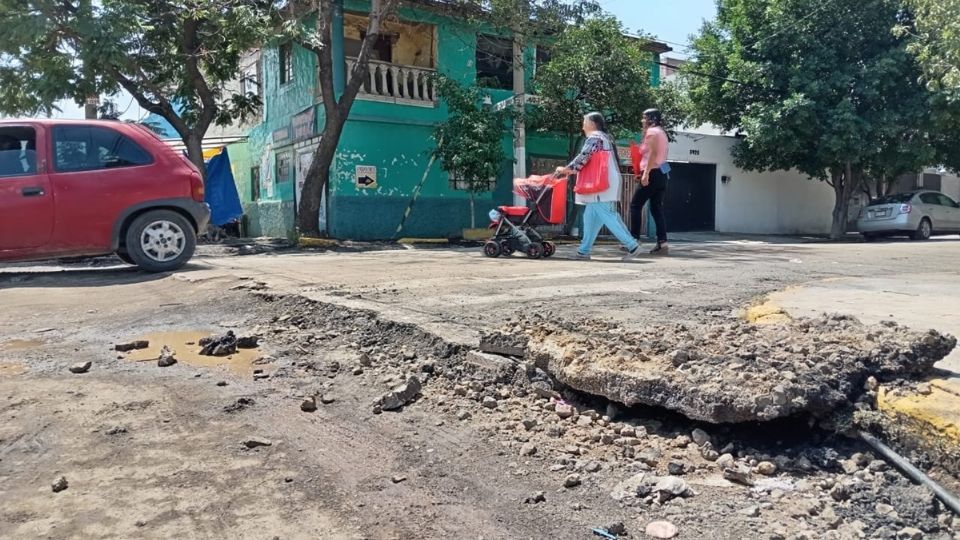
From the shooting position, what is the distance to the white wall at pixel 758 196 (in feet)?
70.8

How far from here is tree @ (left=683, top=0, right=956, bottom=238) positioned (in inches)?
699

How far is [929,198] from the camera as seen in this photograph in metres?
20.2

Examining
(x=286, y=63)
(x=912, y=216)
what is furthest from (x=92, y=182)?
(x=912, y=216)

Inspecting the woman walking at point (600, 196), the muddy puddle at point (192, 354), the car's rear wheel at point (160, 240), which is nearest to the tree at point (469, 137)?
the woman walking at point (600, 196)

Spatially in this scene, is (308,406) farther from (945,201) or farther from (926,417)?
(945,201)

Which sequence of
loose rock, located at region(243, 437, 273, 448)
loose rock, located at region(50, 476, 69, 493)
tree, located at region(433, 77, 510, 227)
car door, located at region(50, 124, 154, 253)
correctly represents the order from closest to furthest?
loose rock, located at region(50, 476, 69, 493)
loose rock, located at region(243, 437, 273, 448)
car door, located at region(50, 124, 154, 253)
tree, located at region(433, 77, 510, 227)

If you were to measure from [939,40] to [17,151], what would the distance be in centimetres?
1704

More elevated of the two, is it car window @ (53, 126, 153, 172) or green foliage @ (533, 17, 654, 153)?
green foliage @ (533, 17, 654, 153)

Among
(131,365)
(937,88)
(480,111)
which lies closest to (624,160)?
(480,111)

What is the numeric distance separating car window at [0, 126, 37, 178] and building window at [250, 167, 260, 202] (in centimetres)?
1330

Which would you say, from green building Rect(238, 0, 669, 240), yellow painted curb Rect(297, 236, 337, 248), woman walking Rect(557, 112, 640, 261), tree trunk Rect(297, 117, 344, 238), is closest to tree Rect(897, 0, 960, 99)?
green building Rect(238, 0, 669, 240)

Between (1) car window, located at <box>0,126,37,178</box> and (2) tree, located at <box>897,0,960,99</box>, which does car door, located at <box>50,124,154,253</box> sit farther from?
(2) tree, located at <box>897,0,960,99</box>

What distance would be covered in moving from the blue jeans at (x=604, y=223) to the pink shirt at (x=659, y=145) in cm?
89

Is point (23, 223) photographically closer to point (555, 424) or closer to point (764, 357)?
point (555, 424)
